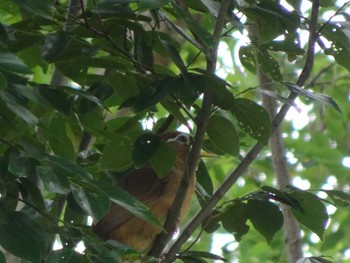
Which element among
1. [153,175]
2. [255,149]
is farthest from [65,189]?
[153,175]

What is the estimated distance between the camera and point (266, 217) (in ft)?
7.35

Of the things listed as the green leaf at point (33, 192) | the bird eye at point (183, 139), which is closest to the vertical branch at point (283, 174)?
the bird eye at point (183, 139)

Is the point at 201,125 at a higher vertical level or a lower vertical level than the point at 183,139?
lower

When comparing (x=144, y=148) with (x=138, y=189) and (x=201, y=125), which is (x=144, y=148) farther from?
(x=138, y=189)

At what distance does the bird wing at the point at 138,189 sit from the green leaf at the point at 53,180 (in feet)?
4.01

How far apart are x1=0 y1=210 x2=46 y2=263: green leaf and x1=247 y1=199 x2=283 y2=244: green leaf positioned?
24.4 inches

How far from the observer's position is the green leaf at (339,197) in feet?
7.39

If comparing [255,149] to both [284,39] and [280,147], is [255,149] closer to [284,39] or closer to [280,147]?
[284,39]

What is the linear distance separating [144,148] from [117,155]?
0.14 m

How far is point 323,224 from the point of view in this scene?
2240mm

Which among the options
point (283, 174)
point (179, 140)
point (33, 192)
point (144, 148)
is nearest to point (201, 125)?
point (144, 148)

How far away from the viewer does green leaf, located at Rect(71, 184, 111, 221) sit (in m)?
1.74

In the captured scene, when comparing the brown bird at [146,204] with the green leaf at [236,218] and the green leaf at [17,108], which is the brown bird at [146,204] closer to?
the green leaf at [236,218]

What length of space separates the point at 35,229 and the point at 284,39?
2.87 feet
